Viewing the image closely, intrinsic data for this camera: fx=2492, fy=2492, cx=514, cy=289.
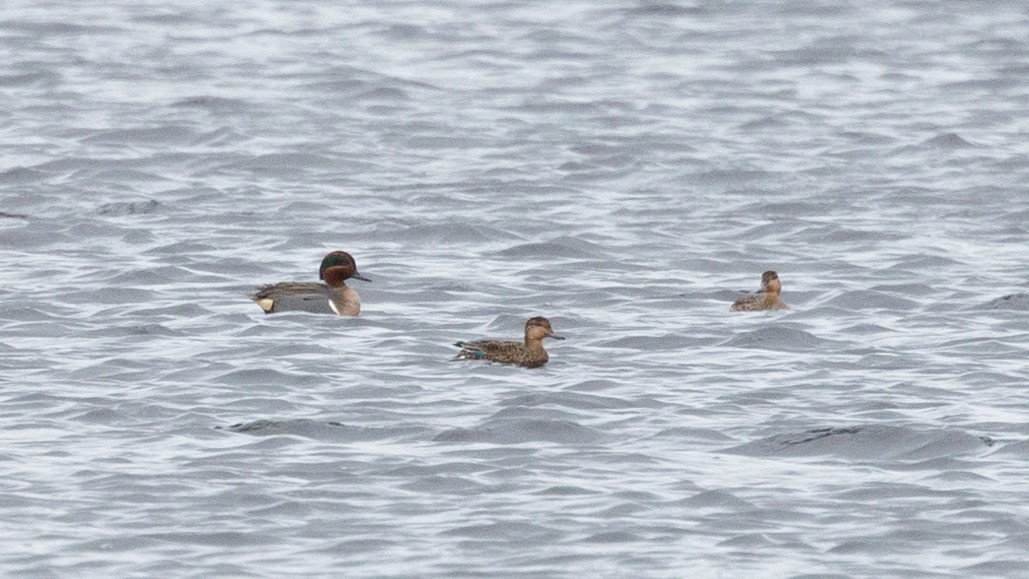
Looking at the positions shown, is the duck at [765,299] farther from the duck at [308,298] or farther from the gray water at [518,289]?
the duck at [308,298]

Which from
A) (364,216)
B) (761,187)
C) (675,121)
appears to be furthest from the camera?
(675,121)

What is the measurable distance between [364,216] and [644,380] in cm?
685

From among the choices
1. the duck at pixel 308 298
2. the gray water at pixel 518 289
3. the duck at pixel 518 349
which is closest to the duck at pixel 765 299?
the gray water at pixel 518 289

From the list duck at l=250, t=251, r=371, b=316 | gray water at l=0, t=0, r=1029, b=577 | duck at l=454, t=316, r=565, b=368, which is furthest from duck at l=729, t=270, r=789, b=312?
duck at l=250, t=251, r=371, b=316

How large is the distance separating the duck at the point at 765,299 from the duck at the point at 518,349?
2.26m

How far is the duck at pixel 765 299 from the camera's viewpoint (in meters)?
17.8

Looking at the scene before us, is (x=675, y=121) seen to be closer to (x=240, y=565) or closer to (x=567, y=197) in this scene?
(x=567, y=197)

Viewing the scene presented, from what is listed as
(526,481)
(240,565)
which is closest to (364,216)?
(526,481)

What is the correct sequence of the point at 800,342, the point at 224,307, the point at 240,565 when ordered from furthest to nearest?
the point at 224,307
the point at 800,342
the point at 240,565

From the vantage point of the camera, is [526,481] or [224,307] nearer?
[526,481]

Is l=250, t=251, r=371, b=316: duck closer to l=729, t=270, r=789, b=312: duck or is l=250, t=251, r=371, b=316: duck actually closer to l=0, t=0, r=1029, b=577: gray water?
l=0, t=0, r=1029, b=577: gray water

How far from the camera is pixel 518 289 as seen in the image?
749 inches

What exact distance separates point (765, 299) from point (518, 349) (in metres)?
2.63

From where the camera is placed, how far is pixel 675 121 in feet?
90.4
